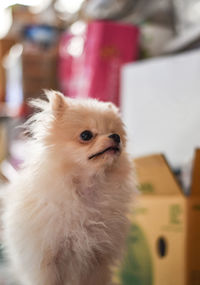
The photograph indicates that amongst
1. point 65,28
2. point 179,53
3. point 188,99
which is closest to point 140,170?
point 188,99

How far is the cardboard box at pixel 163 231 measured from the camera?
37.9 inches

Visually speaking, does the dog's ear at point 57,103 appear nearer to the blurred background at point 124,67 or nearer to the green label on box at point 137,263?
the blurred background at point 124,67

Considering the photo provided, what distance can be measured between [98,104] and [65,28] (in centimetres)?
188

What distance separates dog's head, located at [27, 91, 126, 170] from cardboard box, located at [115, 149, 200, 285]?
0.21 m

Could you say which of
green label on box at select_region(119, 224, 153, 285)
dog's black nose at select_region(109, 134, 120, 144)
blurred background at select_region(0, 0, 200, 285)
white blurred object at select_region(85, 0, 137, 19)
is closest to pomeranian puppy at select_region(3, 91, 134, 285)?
dog's black nose at select_region(109, 134, 120, 144)

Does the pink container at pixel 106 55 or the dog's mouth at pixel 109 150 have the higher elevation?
the pink container at pixel 106 55

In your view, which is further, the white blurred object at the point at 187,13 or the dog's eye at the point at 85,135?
the white blurred object at the point at 187,13

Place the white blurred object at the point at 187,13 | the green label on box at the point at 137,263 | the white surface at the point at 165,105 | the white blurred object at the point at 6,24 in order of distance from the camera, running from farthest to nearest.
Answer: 1. the white blurred object at the point at 6,24
2. the white blurred object at the point at 187,13
3. the white surface at the point at 165,105
4. the green label on box at the point at 137,263

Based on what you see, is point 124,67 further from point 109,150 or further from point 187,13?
point 109,150

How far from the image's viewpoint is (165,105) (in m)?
1.47

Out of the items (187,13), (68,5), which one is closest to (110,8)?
(187,13)

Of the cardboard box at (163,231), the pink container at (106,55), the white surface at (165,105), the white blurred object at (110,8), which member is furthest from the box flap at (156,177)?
the white blurred object at (110,8)

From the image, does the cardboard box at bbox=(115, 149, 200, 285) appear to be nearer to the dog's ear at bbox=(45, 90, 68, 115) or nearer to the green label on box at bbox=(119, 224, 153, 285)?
the green label on box at bbox=(119, 224, 153, 285)

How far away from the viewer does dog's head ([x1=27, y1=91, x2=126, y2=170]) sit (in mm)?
734
